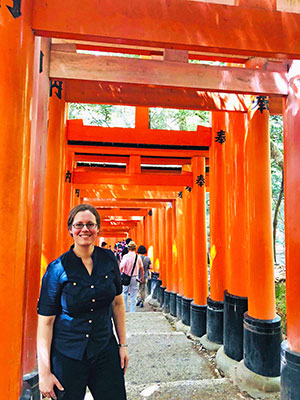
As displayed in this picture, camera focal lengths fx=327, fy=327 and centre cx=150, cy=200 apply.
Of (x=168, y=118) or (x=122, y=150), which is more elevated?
(x=168, y=118)

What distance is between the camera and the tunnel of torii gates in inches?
74.7

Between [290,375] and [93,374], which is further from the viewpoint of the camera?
[290,375]

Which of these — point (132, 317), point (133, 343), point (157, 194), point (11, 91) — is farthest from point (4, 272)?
point (157, 194)

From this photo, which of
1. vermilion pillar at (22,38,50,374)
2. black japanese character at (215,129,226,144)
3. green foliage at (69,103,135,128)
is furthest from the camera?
green foliage at (69,103,135,128)

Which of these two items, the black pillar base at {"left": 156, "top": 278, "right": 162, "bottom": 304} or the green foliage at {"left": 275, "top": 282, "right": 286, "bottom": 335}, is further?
the black pillar base at {"left": 156, "top": 278, "right": 162, "bottom": 304}

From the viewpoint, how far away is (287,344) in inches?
118

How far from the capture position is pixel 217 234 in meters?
5.62

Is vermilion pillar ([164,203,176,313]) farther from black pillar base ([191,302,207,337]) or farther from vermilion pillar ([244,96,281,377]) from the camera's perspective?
vermilion pillar ([244,96,281,377])

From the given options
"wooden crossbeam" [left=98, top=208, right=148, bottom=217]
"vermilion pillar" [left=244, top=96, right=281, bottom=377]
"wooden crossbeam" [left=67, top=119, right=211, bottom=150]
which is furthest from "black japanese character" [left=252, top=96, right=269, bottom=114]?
"wooden crossbeam" [left=98, top=208, right=148, bottom=217]

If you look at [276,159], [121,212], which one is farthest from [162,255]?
[276,159]

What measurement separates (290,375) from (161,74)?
118 inches

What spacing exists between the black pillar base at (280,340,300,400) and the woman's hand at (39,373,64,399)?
2.06 metres

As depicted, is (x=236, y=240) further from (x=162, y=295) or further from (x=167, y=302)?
(x=162, y=295)

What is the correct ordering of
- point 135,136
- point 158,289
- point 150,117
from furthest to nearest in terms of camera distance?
point 158,289 < point 150,117 < point 135,136
